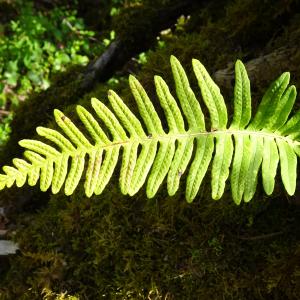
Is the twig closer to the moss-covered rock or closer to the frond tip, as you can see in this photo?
the moss-covered rock

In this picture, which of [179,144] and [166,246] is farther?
[166,246]

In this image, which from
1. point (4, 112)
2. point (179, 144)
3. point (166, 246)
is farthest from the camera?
point (4, 112)

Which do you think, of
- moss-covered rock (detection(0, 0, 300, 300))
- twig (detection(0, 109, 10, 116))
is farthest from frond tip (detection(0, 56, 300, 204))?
twig (detection(0, 109, 10, 116))

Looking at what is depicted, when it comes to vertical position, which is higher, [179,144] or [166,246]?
[179,144]

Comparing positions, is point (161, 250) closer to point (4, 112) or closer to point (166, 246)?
point (166, 246)

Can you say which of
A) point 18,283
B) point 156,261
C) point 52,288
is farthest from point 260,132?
point 18,283

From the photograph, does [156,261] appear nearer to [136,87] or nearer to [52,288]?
[52,288]

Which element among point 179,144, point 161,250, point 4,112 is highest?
point 4,112

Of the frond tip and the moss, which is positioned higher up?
the frond tip

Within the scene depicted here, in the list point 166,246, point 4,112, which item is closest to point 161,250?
point 166,246
